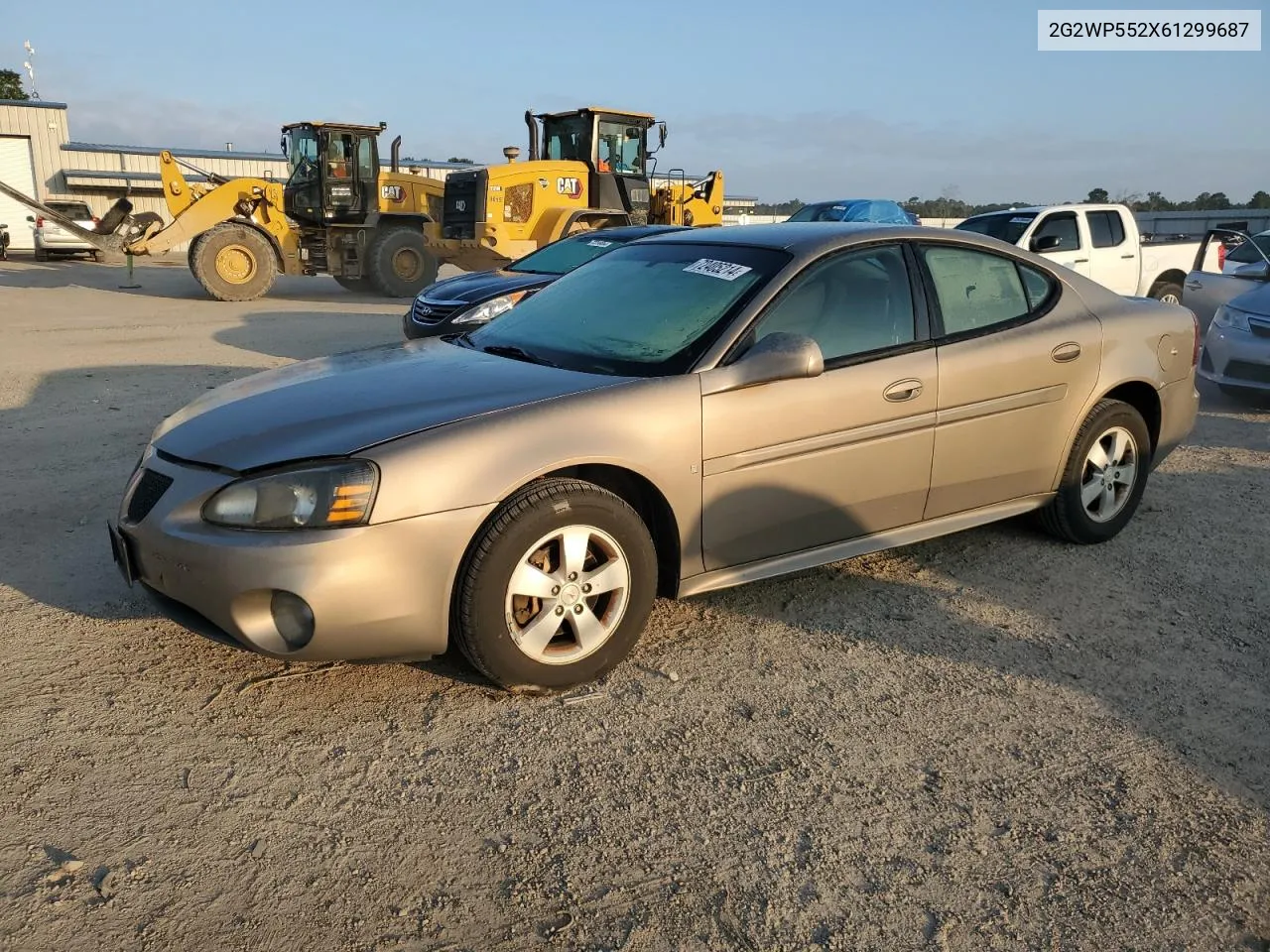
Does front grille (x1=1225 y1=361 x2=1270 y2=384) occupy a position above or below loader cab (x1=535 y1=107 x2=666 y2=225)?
below

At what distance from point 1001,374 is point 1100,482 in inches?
37.5

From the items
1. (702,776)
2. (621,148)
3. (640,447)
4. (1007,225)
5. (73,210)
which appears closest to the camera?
(702,776)

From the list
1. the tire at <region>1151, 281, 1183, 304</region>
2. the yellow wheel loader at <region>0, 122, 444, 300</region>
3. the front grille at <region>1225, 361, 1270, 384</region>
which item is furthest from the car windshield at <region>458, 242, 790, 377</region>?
the yellow wheel loader at <region>0, 122, 444, 300</region>

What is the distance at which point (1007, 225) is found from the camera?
1129 cm

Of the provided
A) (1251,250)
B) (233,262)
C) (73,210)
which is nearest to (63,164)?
(73,210)

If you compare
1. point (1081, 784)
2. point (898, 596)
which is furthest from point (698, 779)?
point (898, 596)

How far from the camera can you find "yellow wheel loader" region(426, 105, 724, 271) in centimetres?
1662

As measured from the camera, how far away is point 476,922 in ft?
7.59

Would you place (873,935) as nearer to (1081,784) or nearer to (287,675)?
(1081,784)

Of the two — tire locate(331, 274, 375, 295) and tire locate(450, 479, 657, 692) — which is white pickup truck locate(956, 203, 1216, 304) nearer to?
tire locate(450, 479, 657, 692)

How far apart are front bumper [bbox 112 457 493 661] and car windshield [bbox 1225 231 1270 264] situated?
942 centimetres

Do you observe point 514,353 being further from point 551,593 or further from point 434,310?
point 434,310

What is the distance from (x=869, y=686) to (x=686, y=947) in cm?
143

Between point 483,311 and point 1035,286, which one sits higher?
point 1035,286
